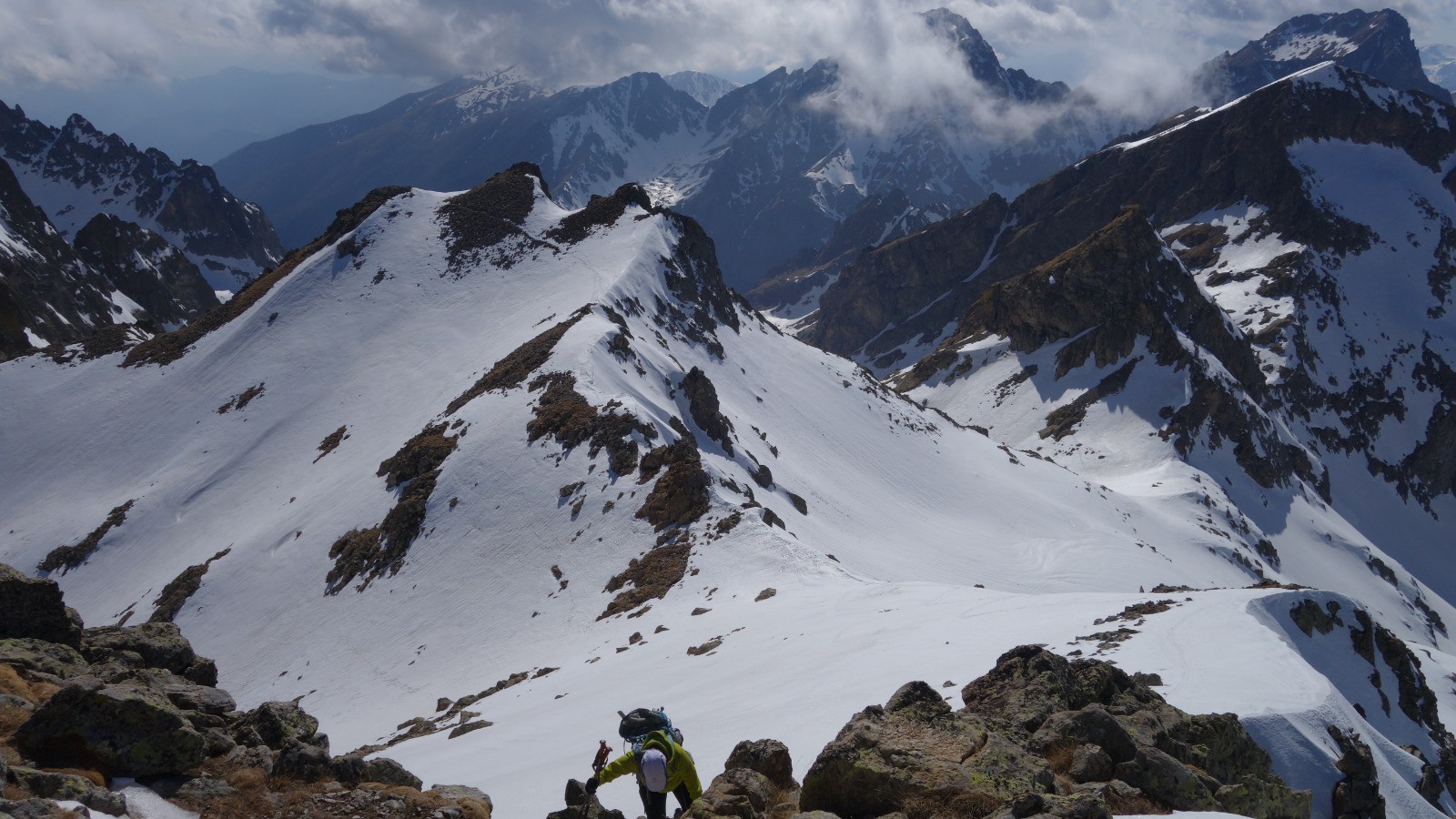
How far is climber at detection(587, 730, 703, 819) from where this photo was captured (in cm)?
1062

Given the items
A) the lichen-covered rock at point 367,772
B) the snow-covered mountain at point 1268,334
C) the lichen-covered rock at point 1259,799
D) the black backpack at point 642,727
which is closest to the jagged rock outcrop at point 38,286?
the lichen-covered rock at point 367,772

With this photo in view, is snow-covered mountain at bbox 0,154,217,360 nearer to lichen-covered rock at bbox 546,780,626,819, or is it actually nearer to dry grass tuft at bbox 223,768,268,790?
dry grass tuft at bbox 223,768,268,790

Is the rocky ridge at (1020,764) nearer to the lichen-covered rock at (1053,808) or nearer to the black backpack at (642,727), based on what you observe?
the lichen-covered rock at (1053,808)

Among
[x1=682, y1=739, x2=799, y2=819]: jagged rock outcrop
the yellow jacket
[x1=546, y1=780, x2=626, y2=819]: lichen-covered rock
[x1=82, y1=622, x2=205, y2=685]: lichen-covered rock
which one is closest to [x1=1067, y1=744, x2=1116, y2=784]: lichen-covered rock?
[x1=682, y1=739, x2=799, y2=819]: jagged rock outcrop

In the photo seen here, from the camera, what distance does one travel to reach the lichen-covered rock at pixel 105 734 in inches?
397

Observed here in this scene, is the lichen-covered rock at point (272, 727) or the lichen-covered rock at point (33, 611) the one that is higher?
the lichen-covered rock at point (33, 611)

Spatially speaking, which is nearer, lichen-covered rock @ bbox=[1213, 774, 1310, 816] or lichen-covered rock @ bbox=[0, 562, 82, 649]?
lichen-covered rock @ bbox=[1213, 774, 1310, 816]

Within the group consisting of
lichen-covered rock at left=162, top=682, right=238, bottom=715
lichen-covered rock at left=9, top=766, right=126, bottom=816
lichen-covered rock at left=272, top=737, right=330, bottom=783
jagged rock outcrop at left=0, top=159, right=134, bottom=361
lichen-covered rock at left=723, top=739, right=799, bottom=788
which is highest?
jagged rock outcrop at left=0, top=159, right=134, bottom=361

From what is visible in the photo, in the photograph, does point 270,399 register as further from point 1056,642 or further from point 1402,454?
point 1402,454

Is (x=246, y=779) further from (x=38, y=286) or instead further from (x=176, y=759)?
(x=38, y=286)

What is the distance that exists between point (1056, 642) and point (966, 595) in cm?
711

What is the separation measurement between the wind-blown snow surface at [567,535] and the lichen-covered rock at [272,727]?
11.6ft

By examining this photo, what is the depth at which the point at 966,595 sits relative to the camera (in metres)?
27.8

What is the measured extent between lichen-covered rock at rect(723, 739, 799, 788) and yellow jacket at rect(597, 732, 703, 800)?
0.83 metres
